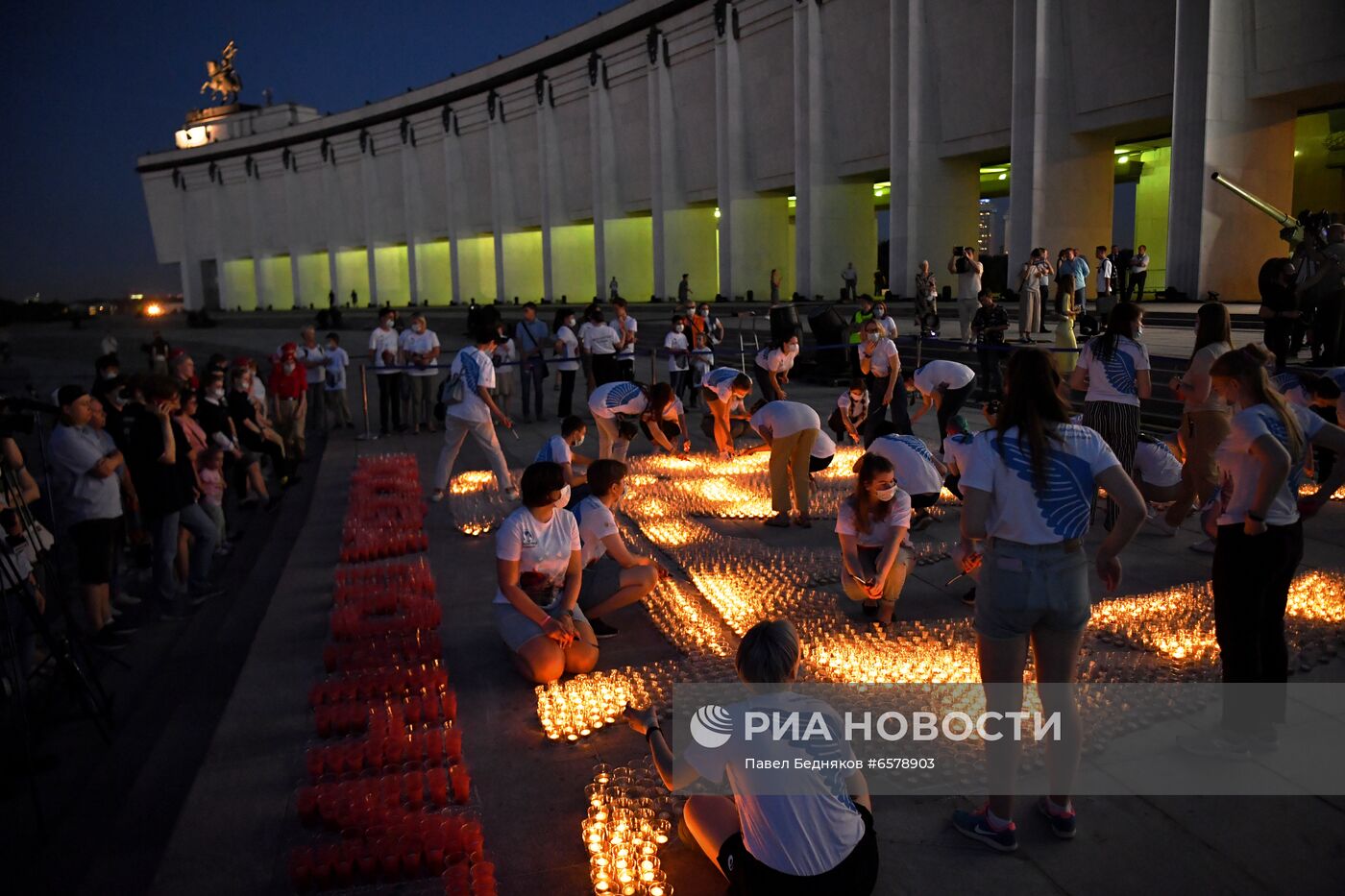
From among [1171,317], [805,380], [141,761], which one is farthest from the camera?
[805,380]

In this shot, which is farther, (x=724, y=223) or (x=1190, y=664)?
(x=724, y=223)

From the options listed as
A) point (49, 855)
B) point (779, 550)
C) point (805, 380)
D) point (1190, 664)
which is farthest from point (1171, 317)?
point (49, 855)

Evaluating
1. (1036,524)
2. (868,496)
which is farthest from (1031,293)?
(1036,524)

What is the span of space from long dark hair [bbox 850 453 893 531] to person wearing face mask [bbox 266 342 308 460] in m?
10.2

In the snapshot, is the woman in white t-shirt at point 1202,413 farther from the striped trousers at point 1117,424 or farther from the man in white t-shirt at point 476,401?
the man in white t-shirt at point 476,401

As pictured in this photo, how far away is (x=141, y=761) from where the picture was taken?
235 inches

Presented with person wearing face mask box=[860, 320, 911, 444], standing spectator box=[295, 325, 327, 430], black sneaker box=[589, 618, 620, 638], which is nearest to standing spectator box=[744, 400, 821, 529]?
person wearing face mask box=[860, 320, 911, 444]

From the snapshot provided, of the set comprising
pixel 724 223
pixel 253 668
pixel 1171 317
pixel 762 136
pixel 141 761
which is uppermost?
pixel 762 136

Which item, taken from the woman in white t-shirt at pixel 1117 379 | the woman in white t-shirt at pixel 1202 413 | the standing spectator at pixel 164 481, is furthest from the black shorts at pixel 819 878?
the standing spectator at pixel 164 481

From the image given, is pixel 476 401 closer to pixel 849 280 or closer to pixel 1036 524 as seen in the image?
pixel 1036 524

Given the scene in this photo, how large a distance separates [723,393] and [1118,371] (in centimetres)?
413

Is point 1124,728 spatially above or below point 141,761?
above

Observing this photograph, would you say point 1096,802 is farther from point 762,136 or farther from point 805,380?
point 762,136

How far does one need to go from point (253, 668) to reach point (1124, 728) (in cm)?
511
